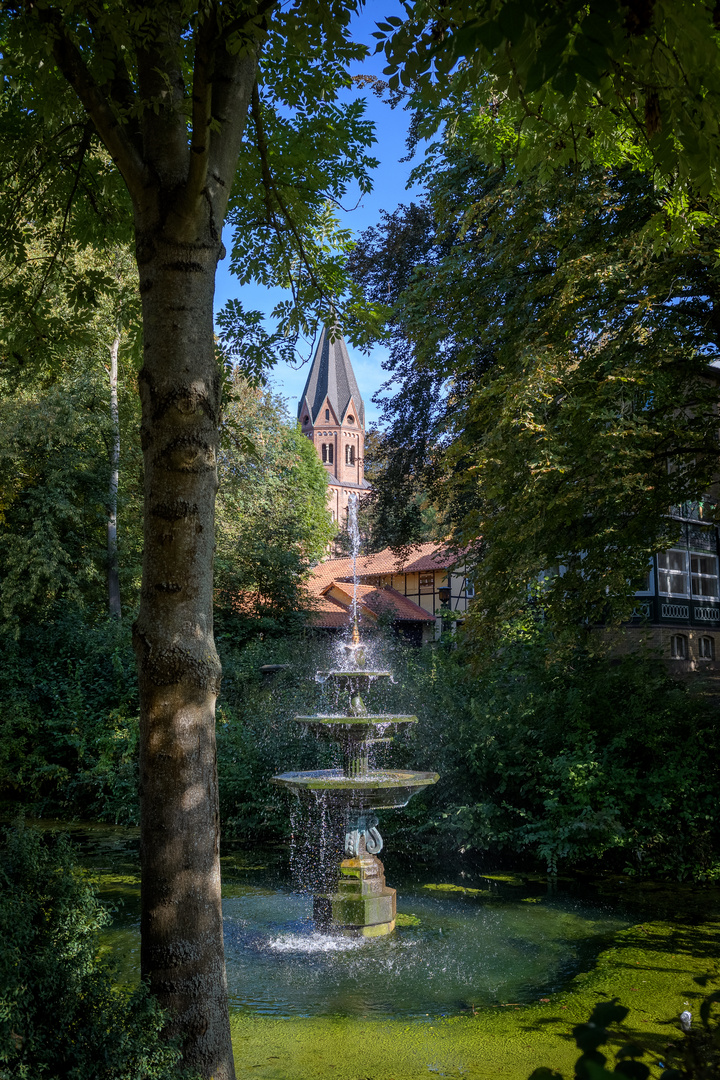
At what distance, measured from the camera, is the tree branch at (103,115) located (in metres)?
4.11

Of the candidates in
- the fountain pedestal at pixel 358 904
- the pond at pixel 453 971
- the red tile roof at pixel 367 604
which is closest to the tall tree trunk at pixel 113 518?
the red tile roof at pixel 367 604

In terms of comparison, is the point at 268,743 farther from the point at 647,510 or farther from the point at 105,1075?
the point at 105,1075

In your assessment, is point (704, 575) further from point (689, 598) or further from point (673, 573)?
point (673, 573)

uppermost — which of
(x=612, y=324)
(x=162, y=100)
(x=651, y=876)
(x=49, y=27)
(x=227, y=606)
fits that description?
(x=612, y=324)

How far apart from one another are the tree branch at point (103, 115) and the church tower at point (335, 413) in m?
78.9

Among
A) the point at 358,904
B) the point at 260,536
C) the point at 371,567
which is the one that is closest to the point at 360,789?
the point at 358,904

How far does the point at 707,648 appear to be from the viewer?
28.1m

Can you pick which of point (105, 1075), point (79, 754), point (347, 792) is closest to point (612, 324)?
point (347, 792)

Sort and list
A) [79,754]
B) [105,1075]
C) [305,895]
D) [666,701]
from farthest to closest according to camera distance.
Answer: [79,754] → [666,701] → [305,895] → [105,1075]

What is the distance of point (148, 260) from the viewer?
404 cm

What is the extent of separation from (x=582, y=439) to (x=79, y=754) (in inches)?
452

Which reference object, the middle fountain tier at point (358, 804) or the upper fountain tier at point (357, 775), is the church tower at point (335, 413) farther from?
the middle fountain tier at point (358, 804)

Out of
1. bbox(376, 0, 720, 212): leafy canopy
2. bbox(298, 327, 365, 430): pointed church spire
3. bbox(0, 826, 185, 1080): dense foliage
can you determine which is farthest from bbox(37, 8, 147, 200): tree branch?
bbox(298, 327, 365, 430): pointed church spire

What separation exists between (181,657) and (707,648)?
27.3 metres
